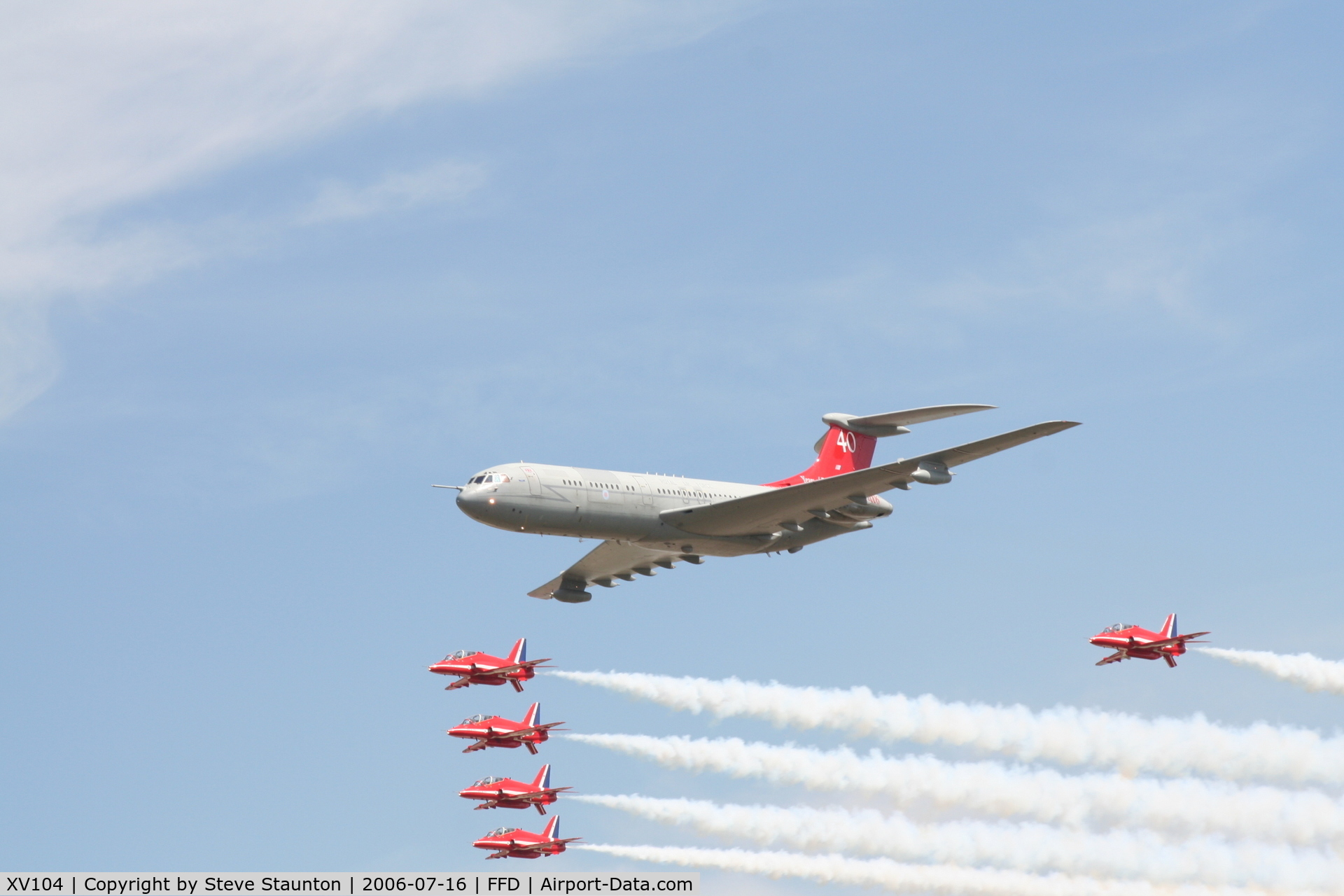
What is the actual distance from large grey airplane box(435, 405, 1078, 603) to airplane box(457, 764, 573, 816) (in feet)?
36.7

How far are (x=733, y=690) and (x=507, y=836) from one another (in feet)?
37.1

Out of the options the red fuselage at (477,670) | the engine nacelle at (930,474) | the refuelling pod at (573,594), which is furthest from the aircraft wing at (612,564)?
the engine nacelle at (930,474)

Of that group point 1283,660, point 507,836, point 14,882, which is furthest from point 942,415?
point 14,882

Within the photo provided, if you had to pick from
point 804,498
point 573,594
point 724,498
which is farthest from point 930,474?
point 573,594

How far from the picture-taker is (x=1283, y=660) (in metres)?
60.3

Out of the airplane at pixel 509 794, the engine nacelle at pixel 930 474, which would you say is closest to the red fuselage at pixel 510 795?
the airplane at pixel 509 794

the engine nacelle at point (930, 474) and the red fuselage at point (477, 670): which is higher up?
the engine nacelle at point (930, 474)

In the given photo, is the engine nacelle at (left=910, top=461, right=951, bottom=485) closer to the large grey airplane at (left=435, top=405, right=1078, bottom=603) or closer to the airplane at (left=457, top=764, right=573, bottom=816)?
the large grey airplane at (left=435, top=405, right=1078, bottom=603)

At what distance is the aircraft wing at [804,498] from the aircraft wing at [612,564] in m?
5.08

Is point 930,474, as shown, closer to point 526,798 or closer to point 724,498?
point 724,498

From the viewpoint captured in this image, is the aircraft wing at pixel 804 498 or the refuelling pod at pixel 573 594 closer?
the aircraft wing at pixel 804 498

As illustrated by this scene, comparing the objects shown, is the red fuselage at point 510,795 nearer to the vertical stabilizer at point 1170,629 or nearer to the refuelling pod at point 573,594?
the refuelling pod at point 573,594

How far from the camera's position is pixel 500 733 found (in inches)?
2525

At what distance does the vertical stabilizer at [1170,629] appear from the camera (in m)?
59.7
